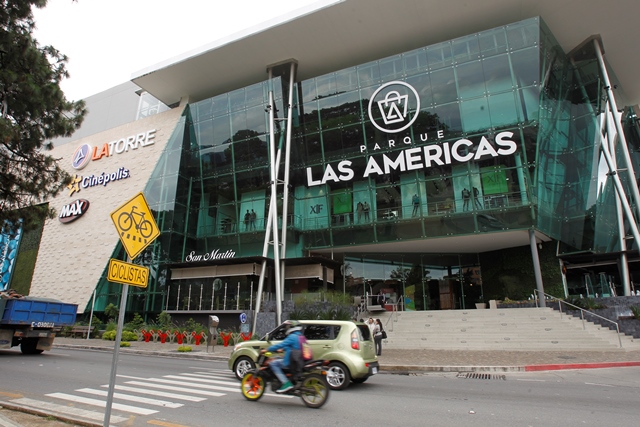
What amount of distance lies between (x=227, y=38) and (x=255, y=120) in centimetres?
591

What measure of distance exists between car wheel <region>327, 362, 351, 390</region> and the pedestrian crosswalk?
1.36 metres

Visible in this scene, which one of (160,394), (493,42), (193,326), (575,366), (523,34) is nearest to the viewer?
(160,394)

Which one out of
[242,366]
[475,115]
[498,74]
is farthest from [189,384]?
[498,74]

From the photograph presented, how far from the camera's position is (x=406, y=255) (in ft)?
98.8

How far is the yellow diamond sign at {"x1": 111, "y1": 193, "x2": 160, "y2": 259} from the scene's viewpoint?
5.32 metres

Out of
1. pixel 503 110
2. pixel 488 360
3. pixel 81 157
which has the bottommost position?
pixel 488 360

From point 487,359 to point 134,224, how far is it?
14254 mm

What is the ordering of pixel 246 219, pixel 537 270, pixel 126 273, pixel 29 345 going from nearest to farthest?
pixel 126 273
pixel 29 345
pixel 537 270
pixel 246 219

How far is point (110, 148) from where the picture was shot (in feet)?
124

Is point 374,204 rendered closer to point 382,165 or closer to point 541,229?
point 382,165

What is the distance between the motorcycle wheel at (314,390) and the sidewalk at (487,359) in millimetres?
6824

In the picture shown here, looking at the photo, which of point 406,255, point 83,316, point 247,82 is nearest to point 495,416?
point 406,255

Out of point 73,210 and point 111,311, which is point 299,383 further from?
point 73,210

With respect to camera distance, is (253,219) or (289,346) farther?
(253,219)
